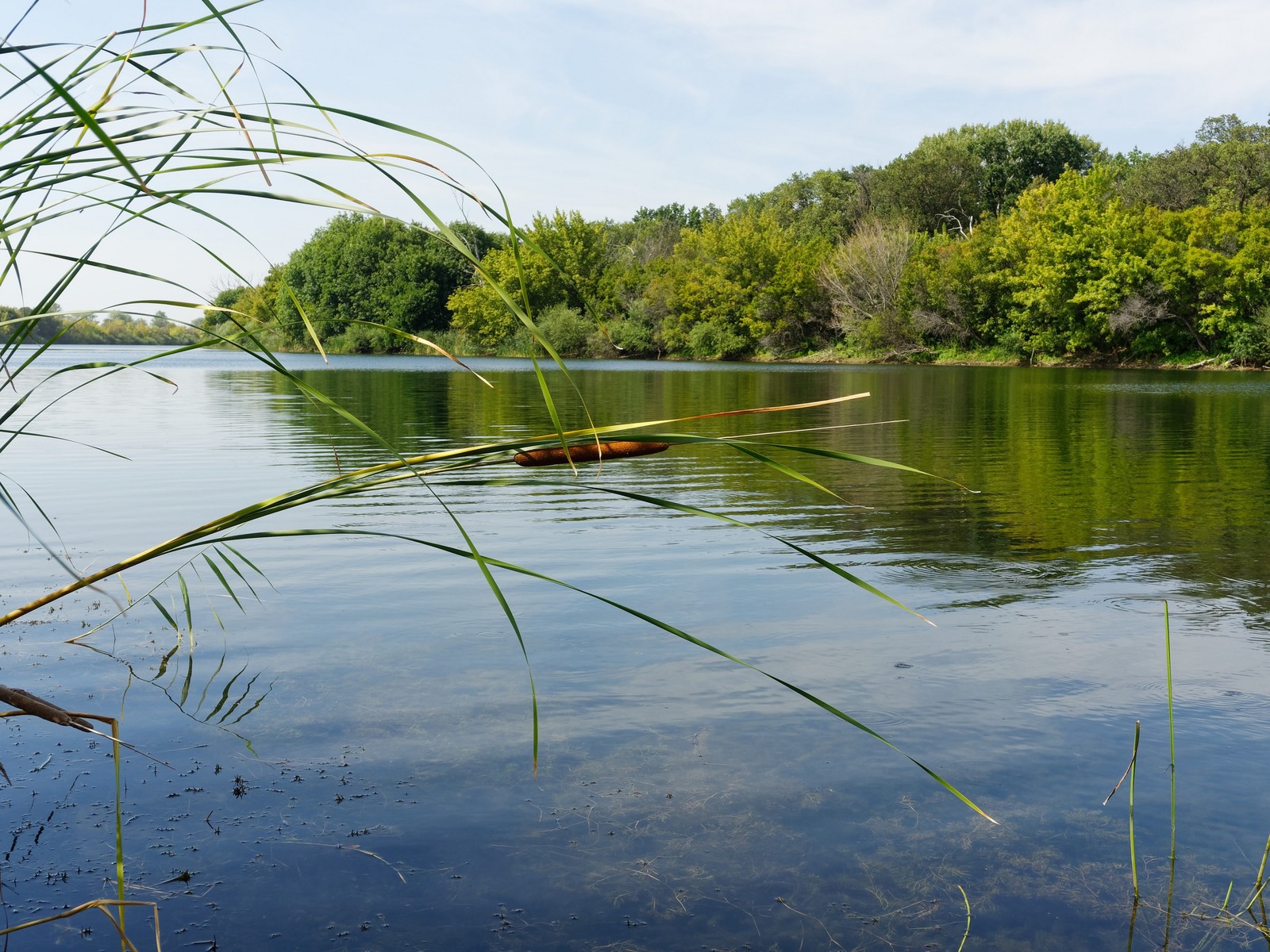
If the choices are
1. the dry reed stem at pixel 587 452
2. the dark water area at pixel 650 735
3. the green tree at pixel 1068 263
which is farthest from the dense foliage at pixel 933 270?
the dry reed stem at pixel 587 452

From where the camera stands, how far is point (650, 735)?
14.6ft

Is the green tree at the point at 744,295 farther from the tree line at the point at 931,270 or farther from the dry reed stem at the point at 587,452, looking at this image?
the dry reed stem at the point at 587,452

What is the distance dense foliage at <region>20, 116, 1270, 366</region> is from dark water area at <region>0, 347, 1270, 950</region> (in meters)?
24.7

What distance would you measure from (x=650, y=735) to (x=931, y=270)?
62.2 metres

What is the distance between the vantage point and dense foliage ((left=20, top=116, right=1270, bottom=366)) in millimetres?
52500

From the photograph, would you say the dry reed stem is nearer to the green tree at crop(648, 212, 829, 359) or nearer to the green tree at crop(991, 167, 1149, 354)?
the green tree at crop(991, 167, 1149, 354)

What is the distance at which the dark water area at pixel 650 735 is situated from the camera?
10.1 feet

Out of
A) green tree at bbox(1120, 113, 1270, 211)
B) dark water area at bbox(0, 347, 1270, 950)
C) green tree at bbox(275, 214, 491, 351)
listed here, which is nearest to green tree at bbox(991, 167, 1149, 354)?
green tree at bbox(1120, 113, 1270, 211)

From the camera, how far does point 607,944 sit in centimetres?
291

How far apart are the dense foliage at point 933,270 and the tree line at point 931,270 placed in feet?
0.49

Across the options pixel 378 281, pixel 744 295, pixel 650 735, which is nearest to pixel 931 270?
pixel 744 295

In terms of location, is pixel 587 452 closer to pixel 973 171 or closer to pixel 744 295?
pixel 744 295

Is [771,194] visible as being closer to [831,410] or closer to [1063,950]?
[831,410]

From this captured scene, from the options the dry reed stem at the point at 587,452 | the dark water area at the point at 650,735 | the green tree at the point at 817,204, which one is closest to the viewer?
the dry reed stem at the point at 587,452
